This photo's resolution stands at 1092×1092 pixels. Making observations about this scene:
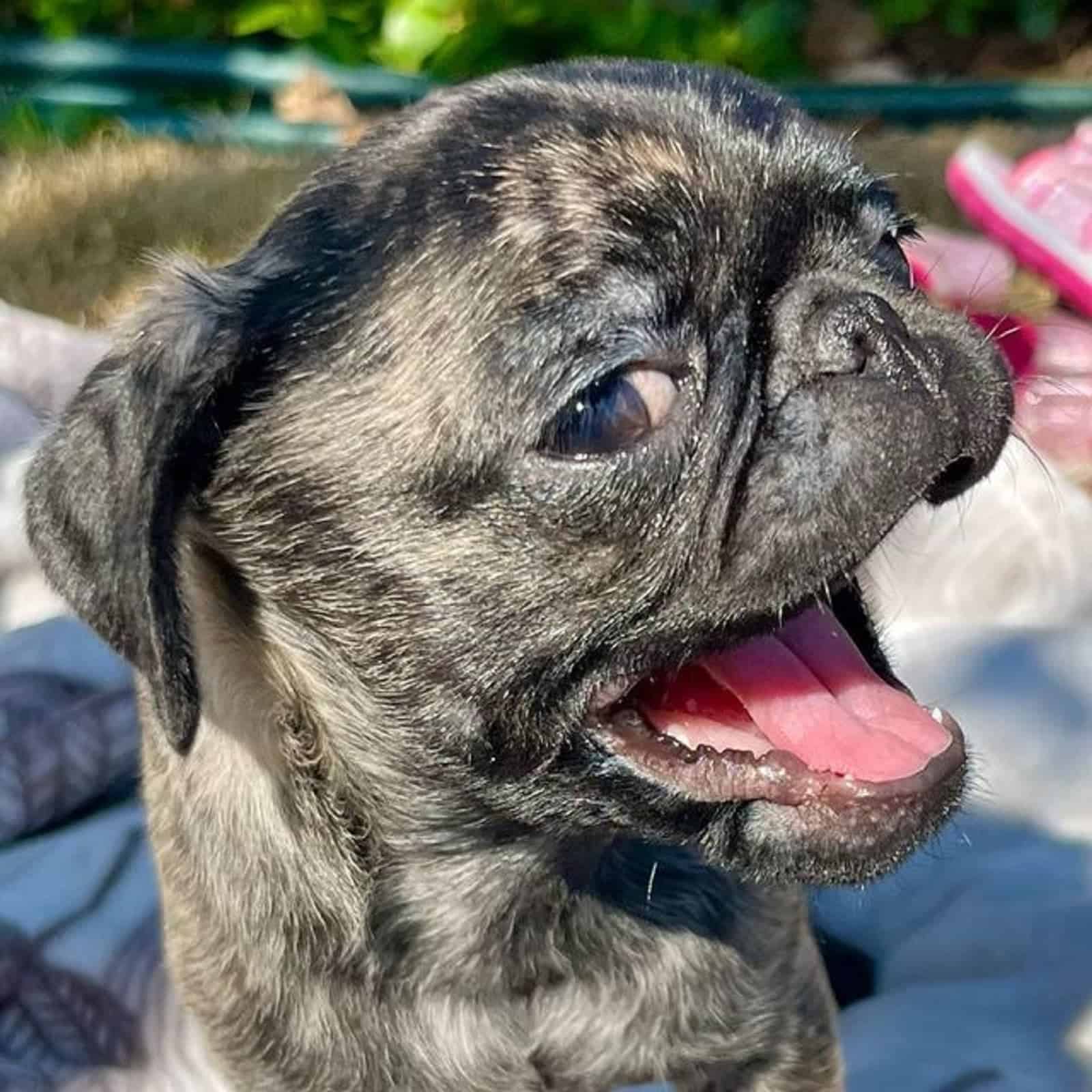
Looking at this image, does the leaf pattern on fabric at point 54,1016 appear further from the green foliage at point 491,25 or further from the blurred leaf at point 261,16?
the blurred leaf at point 261,16

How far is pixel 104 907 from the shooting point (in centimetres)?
388

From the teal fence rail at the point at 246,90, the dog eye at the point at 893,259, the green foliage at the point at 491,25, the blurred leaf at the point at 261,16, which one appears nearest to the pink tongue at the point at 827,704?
the dog eye at the point at 893,259

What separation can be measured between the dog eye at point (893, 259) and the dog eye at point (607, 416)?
0.46 m

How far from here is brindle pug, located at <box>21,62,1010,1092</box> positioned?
219 centimetres

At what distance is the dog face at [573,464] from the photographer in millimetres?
2184

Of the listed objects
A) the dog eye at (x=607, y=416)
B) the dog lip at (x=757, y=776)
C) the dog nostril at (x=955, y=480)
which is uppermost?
the dog eye at (x=607, y=416)

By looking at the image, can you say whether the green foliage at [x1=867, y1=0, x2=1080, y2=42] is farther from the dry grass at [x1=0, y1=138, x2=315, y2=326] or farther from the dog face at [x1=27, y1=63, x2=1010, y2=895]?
the dog face at [x1=27, y1=63, x2=1010, y2=895]

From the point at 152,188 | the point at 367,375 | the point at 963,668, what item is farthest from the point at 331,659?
the point at 152,188

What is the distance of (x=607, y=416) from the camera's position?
2.18m

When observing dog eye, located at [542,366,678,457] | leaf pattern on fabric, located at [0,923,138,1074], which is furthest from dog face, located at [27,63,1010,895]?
leaf pattern on fabric, located at [0,923,138,1074]

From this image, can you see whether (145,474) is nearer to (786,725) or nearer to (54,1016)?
(786,725)

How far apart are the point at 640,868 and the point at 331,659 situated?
→ 648 mm

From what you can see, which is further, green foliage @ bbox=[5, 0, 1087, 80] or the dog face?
green foliage @ bbox=[5, 0, 1087, 80]

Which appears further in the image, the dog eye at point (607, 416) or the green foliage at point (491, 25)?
the green foliage at point (491, 25)
